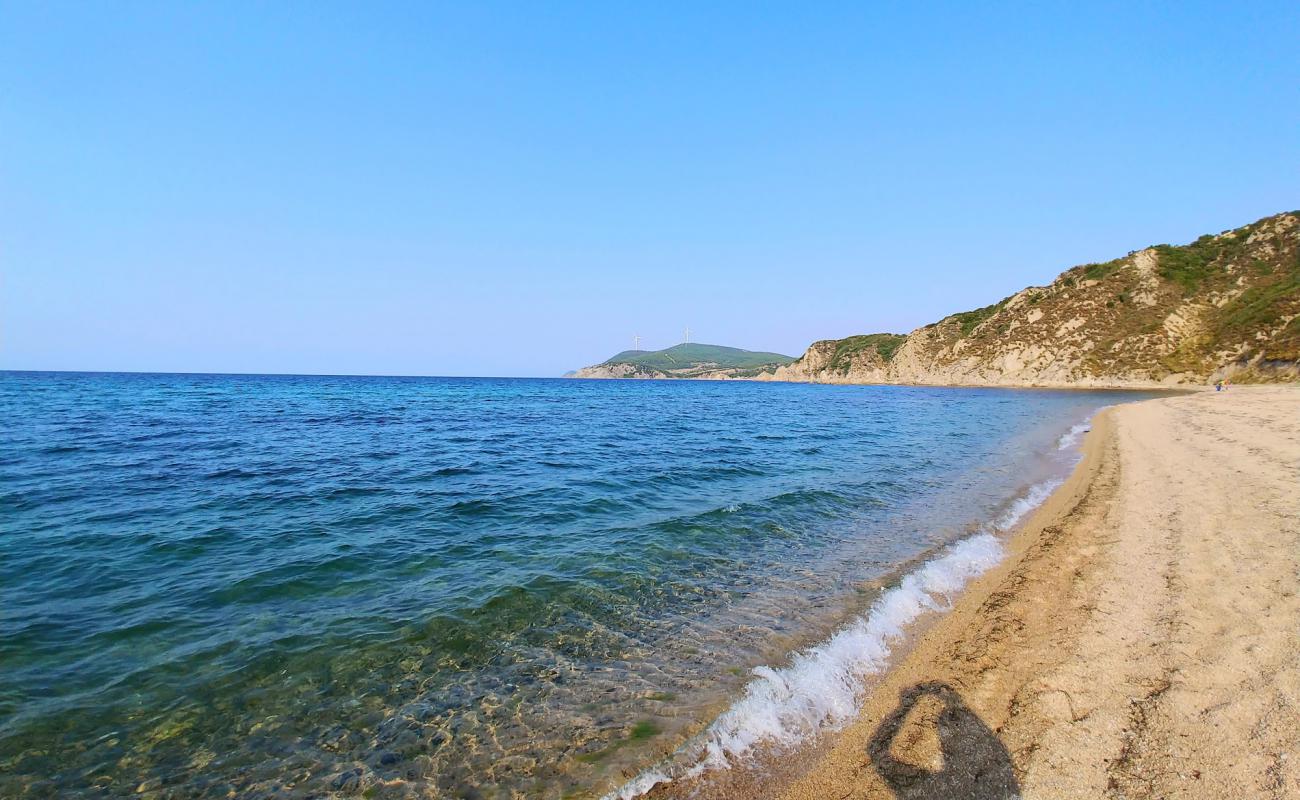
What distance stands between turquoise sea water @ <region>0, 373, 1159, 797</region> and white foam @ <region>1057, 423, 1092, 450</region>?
298 inches

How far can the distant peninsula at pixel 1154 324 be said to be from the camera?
6919 centimetres

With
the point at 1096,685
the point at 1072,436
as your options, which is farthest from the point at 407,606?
the point at 1072,436

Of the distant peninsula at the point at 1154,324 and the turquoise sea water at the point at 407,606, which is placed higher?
the distant peninsula at the point at 1154,324

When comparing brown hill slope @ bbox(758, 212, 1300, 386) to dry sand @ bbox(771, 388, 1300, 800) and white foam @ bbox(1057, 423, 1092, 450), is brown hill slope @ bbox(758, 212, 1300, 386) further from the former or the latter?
dry sand @ bbox(771, 388, 1300, 800)

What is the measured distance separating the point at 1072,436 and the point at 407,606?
116 ft

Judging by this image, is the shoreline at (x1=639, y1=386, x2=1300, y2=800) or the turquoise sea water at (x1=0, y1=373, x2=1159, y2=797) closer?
the shoreline at (x1=639, y1=386, x2=1300, y2=800)

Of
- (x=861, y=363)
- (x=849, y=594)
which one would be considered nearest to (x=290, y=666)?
(x=849, y=594)

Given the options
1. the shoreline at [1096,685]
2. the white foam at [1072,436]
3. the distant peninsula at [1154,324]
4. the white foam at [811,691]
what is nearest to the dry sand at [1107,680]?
the shoreline at [1096,685]

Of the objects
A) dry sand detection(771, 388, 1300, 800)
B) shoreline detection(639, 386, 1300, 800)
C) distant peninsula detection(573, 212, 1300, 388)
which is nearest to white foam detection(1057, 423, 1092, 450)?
dry sand detection(771, 388, 1300, 800)

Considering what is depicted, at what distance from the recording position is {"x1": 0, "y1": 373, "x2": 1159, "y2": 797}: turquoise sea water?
5164 mm

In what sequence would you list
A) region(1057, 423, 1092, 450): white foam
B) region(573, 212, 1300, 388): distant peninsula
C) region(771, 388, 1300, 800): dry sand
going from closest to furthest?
region(771, 388, 1300, 800): dry sand, region(1057, 423, 1092, 450): white foam, region(573, 212, 1300, 388): distant peninsula

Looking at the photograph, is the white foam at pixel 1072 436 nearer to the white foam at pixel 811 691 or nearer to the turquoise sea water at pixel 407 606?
the turquoise sea water at pixel 407 606

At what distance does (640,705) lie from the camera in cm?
591

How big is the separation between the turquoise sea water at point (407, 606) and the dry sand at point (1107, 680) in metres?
1.76
